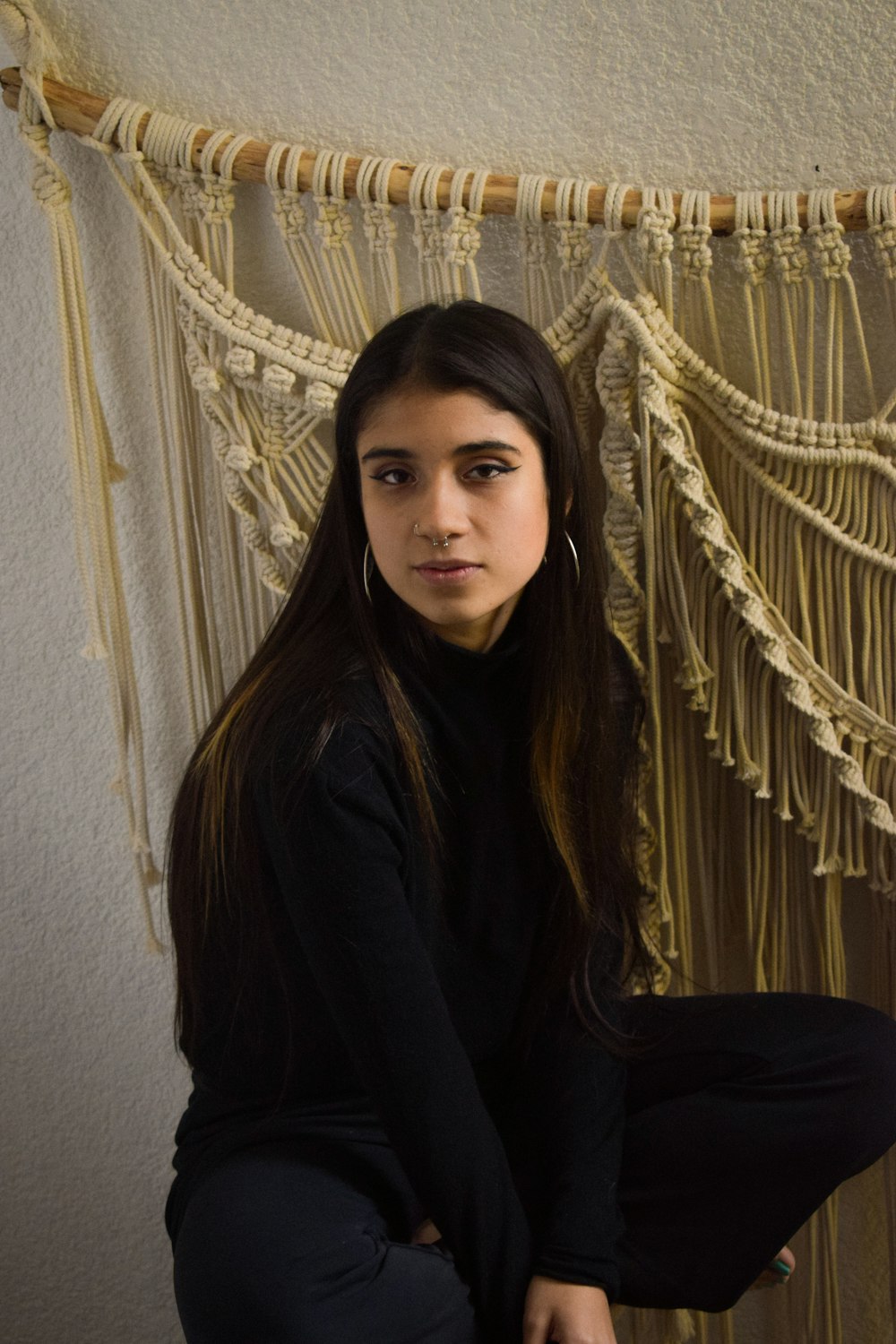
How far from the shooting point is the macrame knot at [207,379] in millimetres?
1056

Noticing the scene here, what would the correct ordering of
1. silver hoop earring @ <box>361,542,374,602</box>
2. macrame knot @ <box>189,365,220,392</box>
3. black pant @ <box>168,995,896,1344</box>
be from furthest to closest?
macrame knot @ <box>189,365,220,392</box> < silver hoop earring @ <box>361,542,374,602</box> < black pant @ <box>168,995,896,1344</box>

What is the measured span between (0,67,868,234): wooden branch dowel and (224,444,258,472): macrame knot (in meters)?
0.21

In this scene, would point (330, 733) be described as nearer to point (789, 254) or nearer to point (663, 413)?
point (663, 413)

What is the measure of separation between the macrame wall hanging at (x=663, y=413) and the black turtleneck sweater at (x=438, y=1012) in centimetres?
16

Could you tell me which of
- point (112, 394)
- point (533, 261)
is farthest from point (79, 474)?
point (533, 261)

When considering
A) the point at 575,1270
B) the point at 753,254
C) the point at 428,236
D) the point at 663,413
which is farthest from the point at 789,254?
the point at 575,1270

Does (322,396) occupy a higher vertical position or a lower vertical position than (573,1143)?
higher

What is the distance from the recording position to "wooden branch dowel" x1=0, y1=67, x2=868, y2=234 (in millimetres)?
997

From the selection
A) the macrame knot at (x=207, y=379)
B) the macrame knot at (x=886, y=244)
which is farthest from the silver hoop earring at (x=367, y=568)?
the macrame knot at (x=886, y=244)

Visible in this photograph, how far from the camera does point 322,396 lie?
103 centimetres

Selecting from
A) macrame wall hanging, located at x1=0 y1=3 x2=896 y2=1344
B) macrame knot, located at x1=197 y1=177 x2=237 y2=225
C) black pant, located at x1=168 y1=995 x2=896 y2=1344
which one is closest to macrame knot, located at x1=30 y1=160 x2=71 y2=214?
macrame wall hanging, located at x1=0 y1=3 x2=896 y2=1344

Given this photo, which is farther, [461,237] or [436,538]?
[461,237]

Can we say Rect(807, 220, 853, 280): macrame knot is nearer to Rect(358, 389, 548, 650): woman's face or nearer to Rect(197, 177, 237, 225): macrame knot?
Rect(358, 389, 548, 650): woman's face

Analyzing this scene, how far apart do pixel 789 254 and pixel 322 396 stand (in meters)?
0.38
